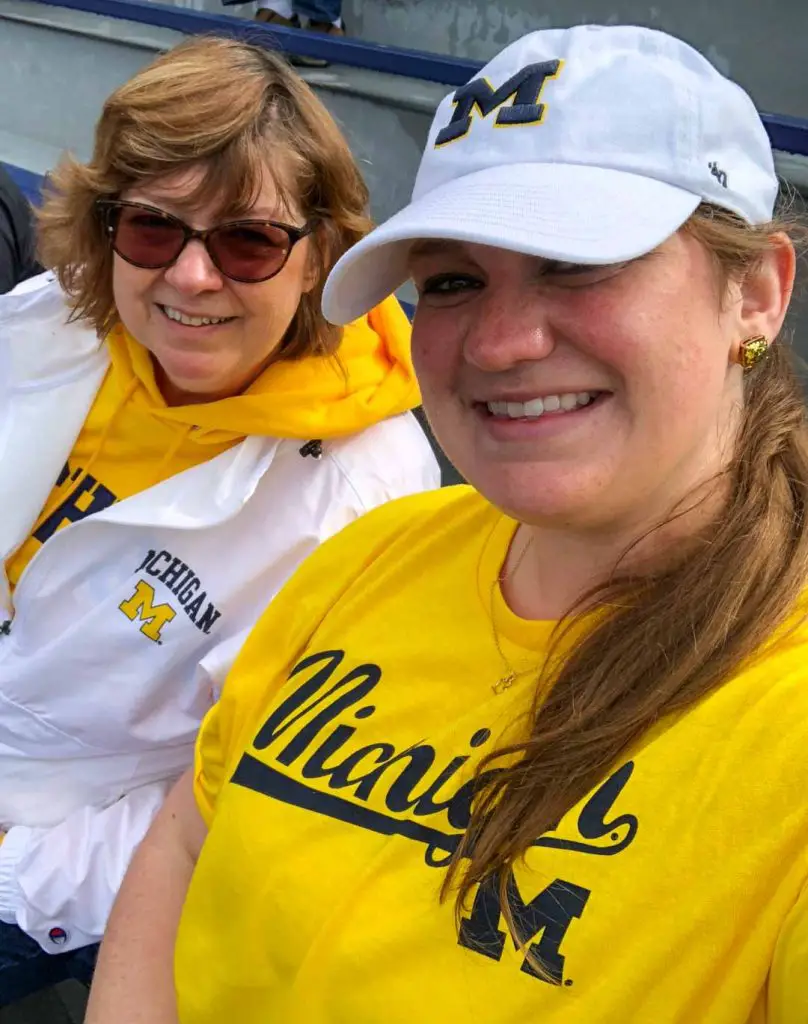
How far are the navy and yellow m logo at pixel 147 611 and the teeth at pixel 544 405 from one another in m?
0.86

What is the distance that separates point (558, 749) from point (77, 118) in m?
5.13

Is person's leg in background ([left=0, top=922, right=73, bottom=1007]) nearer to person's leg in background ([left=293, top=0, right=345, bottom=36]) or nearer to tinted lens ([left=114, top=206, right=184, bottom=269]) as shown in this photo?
tinted lens ([left=114, top=206, right=184, bottom=269])

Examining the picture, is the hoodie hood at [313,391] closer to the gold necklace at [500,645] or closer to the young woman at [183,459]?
the young woman at [183,459]

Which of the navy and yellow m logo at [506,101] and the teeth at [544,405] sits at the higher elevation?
the navy and yellow m logo at [506,101]

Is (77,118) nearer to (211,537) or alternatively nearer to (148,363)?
(148,363)

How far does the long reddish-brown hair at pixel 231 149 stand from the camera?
158 cm

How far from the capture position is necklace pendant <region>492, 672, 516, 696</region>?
100 cm

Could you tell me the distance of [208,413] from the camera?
5.51 feet

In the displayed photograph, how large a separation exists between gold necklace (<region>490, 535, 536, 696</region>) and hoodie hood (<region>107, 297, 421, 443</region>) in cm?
60

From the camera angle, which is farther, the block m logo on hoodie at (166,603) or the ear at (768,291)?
the block m logo on hoodie at (166,603)

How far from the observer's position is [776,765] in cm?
78

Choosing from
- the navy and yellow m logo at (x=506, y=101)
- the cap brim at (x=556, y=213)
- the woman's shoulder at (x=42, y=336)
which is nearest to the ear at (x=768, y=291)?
the cap brim at (x=556, y=213)

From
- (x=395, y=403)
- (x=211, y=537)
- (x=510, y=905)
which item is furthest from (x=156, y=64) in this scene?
(x=510, y=905)

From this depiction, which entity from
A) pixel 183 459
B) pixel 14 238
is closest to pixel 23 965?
pixel 183 459
